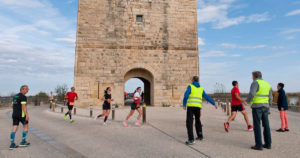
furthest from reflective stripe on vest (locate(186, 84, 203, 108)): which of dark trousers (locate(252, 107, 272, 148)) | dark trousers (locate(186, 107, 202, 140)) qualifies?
dark trousers (locate(252, 107, 272, 148))

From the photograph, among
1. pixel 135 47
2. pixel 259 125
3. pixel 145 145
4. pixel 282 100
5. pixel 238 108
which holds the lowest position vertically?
pixel 145 145

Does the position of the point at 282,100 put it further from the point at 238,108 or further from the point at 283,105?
the point at 238,108

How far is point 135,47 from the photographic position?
15648mm

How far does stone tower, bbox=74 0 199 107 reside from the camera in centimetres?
1501

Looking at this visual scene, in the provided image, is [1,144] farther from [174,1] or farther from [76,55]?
[174,1]

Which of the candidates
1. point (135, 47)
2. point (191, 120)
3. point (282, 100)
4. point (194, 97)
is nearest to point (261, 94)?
point (194, 97)

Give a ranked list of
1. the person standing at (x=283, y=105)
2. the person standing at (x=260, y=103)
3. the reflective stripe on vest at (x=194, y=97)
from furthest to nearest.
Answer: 1. the person standing at (x=283, y=105)
2. the reflective stripe on vest at (x=194, y=97)
3. the person standing at (x=260, y=103)

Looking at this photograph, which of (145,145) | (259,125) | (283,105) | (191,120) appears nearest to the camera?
(259,125)

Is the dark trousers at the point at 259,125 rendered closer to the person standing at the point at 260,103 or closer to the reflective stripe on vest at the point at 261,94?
the person standing at the point at 260,103

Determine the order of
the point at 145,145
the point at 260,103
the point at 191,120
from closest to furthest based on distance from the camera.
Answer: the point at 260,103 → the point at 145,145 → the point at 191,120

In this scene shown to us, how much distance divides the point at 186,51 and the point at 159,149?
490 inches

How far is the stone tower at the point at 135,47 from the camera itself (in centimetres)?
1501

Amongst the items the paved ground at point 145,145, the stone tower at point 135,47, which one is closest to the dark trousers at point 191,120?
the paved ground at point 145,145

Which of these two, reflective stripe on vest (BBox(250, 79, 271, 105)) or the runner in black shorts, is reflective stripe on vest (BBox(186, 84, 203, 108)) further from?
the runner in black shorts
